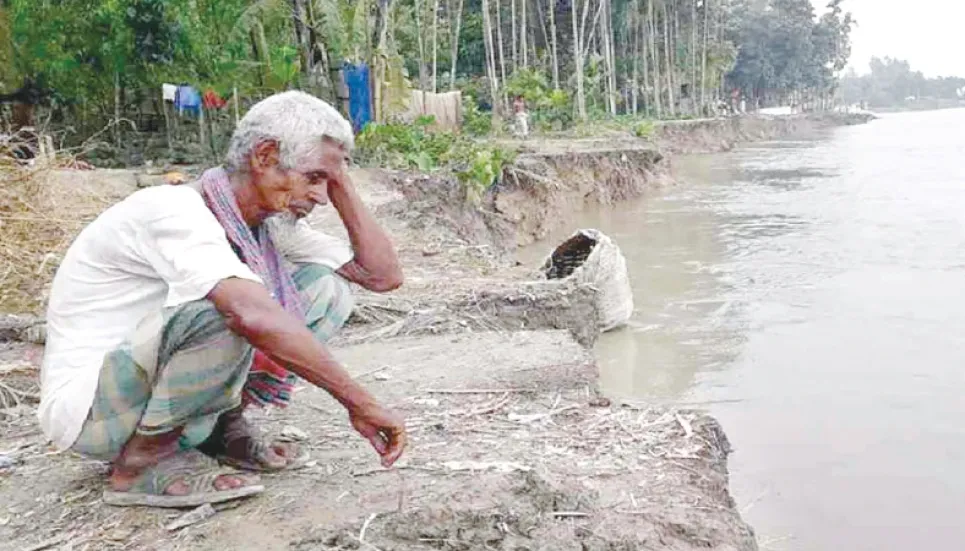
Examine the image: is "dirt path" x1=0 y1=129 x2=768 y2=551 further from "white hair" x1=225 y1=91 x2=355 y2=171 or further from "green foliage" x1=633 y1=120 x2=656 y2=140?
"green foliage" x1=633 y1=120 x2=656 y2=140

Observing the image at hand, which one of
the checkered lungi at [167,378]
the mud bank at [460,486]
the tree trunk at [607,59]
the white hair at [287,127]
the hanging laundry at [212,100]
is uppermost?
the tree trunk at [607,59]

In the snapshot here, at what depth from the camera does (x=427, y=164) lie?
1130 centimetres

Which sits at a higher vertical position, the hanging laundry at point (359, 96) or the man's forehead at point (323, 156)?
the hanging laundry at point (359, 96)

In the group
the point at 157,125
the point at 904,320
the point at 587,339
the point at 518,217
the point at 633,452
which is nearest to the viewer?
the point at 633,452

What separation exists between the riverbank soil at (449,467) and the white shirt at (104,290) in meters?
0.35

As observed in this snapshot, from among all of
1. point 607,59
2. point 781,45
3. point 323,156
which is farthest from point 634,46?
point 323,156

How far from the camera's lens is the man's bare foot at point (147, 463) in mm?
2281

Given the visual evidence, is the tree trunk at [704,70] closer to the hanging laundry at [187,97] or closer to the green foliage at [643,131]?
the green foliage at [643,131]

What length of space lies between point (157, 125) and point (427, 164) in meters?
7.15

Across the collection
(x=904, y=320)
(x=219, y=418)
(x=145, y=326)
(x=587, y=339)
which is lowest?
(x=904, y=320)

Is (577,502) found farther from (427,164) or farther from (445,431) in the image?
(427,164)

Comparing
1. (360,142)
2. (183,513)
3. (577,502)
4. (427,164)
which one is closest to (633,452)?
(577,502)

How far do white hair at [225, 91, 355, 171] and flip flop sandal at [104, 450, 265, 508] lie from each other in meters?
0.77

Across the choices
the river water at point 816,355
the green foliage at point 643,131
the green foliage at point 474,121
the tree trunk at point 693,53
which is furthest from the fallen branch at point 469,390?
the tree trunk at point 693,53
